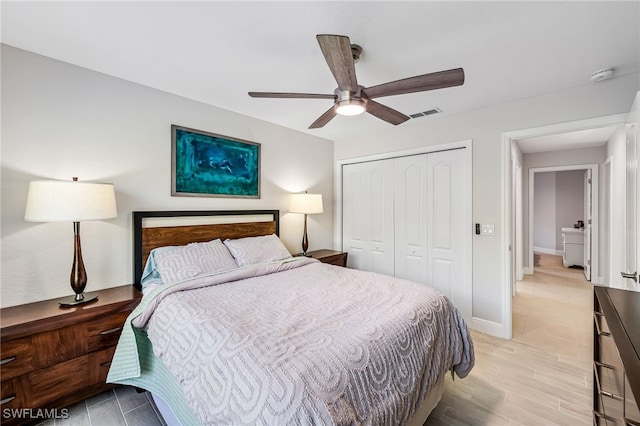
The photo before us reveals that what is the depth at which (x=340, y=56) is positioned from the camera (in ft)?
4.60

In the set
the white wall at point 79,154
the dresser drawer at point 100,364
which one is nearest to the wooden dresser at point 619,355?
the dresser drawer at point 100,364

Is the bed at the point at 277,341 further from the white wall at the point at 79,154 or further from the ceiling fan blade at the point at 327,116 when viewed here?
the ceiling fan blade at the point at 327,116

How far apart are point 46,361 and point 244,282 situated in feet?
4.18

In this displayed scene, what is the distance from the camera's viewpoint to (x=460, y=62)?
2.03 m

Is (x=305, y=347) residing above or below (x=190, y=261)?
below

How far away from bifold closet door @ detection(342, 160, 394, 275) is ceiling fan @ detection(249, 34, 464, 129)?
5.83 ft

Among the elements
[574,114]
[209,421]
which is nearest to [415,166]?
[574,114]

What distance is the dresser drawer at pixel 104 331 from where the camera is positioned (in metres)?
1.85

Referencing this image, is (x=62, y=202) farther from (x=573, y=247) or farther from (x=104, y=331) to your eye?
(x=573, y=247)

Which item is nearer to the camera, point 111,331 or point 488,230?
point 111,331

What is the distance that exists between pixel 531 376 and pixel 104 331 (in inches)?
131

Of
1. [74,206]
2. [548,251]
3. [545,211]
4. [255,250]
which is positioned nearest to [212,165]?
[255,250]

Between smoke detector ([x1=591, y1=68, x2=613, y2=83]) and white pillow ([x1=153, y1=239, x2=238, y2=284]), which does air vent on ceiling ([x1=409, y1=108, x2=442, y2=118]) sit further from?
white pillow ([x1=153, y1=239, x2=238, y2=284])

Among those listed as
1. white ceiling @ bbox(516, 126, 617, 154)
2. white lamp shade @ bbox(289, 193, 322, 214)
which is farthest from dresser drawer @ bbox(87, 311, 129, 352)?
white ceiling @ bbox(516, 126, 617, 154)
